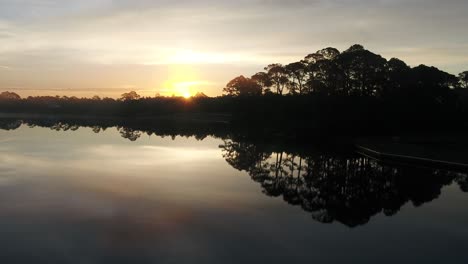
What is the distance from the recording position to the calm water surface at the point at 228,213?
37.6 ft

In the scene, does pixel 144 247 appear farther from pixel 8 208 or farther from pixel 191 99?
pixel 191 99

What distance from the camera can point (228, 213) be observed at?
1562 centimetres

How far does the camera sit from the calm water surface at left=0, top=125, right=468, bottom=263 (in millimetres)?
11445

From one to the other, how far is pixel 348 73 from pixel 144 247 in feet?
183

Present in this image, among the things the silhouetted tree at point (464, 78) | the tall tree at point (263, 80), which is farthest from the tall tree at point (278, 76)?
the silhouetted tree at point (464, 78)

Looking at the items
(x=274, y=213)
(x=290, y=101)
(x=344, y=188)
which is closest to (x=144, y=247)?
(x=274, y=213)

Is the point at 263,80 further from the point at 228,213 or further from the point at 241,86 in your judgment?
the point at 228,213

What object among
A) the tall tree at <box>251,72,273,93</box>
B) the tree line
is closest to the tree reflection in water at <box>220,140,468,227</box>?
the tree line

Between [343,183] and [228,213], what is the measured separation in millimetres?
8854

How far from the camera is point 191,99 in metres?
111

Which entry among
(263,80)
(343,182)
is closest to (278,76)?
(263,80)

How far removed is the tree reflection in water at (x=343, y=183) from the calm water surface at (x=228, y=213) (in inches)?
2.3

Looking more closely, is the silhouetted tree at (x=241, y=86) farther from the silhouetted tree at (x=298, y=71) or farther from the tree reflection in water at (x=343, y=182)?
the tree reflection in water at (x=343, y=182)

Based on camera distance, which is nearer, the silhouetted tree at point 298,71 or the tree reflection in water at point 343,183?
the tree reflection in water at point 343,183
